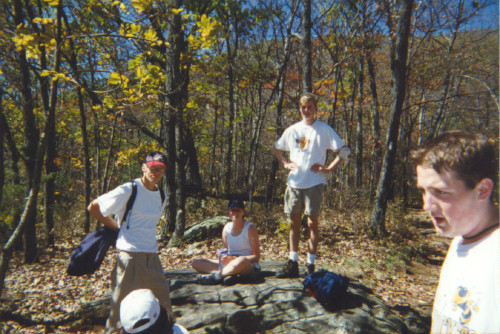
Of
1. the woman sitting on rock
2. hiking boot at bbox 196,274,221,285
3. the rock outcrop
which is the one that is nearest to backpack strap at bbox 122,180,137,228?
the woman sitting on rock

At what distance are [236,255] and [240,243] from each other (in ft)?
0.64

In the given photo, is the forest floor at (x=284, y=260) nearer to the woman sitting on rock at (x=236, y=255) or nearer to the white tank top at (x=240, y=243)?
the woman sitting on rock at (x=236, y=255)

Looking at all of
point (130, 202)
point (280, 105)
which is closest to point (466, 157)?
point (130, 202)

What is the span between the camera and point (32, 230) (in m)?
6.90

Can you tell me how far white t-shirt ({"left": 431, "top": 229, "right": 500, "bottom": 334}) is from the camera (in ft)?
3.03

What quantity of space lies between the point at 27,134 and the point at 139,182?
501 centimetres

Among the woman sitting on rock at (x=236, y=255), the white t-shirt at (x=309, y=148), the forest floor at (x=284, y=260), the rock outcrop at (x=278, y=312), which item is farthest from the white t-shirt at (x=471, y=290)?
the forest floor at (x=284, y=260)

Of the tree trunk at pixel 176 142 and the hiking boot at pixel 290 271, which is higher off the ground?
the tree trunk at pixel 176 142

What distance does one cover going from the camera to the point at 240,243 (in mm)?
4434

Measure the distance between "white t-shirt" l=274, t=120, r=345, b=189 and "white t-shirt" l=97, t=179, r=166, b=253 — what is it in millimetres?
1934

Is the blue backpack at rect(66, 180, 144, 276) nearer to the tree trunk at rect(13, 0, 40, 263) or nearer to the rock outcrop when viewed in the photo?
the rock outcrop

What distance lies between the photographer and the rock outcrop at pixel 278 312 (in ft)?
11.1

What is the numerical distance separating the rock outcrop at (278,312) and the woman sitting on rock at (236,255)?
150 mm

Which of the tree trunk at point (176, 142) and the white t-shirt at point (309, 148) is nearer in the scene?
the white t-shirt at point (309, 148)
